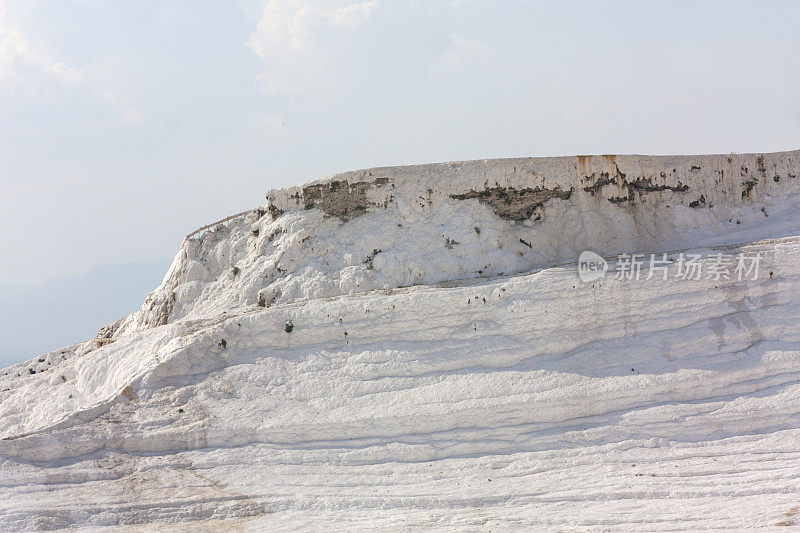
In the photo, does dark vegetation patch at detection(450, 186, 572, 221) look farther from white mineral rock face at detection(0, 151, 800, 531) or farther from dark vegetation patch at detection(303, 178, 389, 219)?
dark vegetation patch at detection(303, 178, 389, 219)

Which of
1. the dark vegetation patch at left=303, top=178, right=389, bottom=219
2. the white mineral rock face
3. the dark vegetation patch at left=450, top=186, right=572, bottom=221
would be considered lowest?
the white mineral rock face

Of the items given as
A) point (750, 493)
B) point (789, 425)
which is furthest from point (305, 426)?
point (789, 425)

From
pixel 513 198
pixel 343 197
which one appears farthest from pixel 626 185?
pixel 343 197

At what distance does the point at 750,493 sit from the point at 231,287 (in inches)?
431

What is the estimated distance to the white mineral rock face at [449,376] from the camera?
9.83 metres

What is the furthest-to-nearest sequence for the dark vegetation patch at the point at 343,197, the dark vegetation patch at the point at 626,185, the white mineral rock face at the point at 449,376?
the dark vegetation patch at the point at 626,185 → the dark vegetation patch at the point at 343,197 → the white mineral rock face at the point at 449,376

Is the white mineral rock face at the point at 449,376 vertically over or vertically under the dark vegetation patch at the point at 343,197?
under

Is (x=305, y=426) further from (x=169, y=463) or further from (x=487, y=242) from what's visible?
(x=487, y=242)

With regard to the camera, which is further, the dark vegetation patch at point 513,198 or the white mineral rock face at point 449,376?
the dark vegetation patch at point 513,198

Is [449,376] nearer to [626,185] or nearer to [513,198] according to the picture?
[513,198]

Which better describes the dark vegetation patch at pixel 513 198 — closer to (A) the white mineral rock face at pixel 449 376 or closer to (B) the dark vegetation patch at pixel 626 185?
(A) the white mineral rock face at pixel 449 376

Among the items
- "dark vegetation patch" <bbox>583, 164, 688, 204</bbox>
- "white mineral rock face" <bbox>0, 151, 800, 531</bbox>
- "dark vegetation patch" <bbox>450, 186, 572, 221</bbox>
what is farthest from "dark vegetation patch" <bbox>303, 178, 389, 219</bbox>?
"dark vegetation patch" <bbox>583, 164, 688, 204</bbox>

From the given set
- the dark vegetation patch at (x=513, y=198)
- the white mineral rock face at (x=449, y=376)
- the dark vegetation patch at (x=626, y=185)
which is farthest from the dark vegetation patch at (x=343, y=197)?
the dark vegetation patch at (x=626, y=185)

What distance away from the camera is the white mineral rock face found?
387 inches
